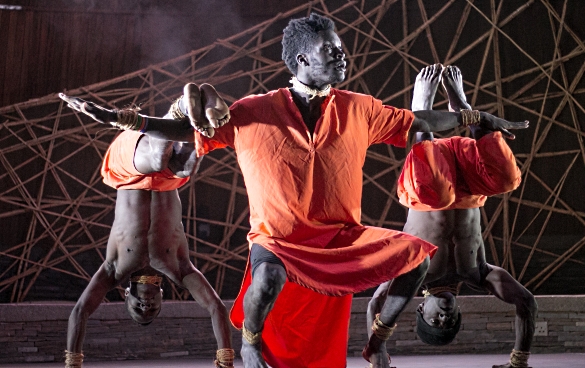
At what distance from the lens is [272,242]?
2939mm

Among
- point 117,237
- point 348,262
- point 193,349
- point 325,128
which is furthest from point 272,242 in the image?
point 193,349

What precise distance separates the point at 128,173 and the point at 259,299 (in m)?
1.60

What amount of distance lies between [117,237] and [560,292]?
3.74 m

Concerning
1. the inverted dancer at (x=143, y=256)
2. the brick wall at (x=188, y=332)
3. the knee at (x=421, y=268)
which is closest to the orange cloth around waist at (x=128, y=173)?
the inverted dancer at (x=143, y=256)

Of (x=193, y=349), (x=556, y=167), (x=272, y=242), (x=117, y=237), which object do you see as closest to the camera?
(x=272, y=242)

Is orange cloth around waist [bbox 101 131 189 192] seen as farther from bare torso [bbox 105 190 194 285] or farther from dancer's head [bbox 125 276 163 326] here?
dancer's head [bbox 125 276 163 326]

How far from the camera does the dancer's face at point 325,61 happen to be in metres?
3.11

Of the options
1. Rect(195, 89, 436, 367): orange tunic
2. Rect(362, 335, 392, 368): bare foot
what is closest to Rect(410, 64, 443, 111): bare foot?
Rect(195, 89, 436, 367): orange tunic

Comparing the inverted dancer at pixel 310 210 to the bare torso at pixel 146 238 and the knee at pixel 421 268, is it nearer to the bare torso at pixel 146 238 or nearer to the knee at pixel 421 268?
the knee at pixel 421 268

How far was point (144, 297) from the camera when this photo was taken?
425cm

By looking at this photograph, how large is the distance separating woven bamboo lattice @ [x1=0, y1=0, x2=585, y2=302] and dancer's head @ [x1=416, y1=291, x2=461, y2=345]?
68.5 inches

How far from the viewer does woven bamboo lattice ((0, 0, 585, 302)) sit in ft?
18.9

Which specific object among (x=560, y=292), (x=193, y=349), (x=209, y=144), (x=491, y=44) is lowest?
(x=193, y=349)

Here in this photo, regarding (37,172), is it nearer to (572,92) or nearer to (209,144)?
(209,144)
